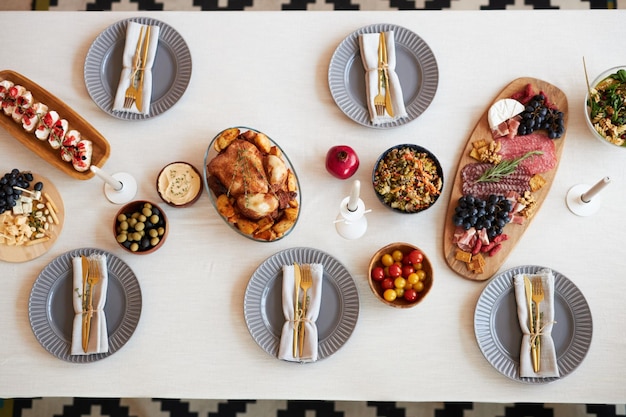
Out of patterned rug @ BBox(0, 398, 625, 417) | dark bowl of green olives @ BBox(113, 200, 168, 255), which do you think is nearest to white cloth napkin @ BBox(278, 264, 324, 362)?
dark bowl of green olives @ BBox(113, 200, 168, 255)

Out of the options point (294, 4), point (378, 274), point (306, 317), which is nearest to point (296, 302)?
point (306, 317)

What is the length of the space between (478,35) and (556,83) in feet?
0.96

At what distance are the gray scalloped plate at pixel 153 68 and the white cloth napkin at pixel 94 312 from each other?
47 cm

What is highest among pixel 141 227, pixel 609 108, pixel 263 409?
Result: pixel 609 108

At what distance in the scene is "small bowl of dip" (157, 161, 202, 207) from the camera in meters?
1.57

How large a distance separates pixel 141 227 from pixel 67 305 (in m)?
0.33

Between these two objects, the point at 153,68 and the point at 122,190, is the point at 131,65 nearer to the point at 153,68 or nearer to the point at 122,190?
the point at 153,68

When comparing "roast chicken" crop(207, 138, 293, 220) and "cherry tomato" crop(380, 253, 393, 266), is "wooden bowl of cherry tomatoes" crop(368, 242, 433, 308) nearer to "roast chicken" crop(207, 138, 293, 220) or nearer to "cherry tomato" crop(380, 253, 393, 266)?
"cherry tomato" crop(380, 253, 393, 266)

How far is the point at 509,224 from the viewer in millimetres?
1559

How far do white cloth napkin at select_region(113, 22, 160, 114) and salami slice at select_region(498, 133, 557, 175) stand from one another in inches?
43.7

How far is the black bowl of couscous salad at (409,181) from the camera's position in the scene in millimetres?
1517

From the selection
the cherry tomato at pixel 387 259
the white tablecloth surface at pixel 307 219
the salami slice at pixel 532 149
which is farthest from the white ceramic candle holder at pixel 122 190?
the salami slice at pixel 532 149

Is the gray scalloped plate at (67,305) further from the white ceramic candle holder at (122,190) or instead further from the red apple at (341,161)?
the red apple at (341,161)

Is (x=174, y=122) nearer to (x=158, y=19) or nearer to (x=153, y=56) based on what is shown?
(x=153, y=56)
